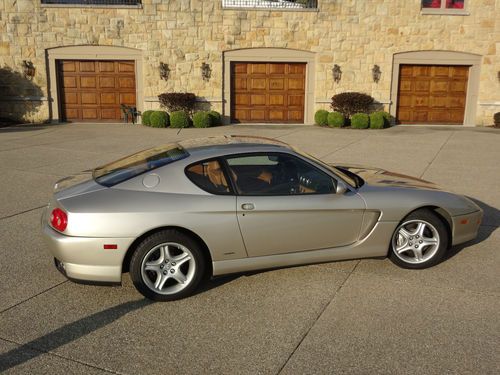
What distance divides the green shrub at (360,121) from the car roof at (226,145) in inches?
570

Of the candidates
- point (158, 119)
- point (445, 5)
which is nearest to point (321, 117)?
point (158, 119)

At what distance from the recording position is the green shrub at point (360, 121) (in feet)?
63.4

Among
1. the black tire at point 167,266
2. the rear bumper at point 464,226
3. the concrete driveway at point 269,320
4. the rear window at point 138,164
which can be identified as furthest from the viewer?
the rear bumper at point 464,226

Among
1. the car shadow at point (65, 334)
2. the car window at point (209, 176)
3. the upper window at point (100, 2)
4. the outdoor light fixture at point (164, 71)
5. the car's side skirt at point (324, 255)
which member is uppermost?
the upper window at point (100, 2)

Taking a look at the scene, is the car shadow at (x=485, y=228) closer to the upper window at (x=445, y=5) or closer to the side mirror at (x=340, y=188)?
the side mirror at (x=340, y=188)

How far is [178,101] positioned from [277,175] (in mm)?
15534

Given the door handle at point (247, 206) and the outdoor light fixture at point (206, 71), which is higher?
the outdoor light fixture at point (206, 71)

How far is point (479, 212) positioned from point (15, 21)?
19.6 m

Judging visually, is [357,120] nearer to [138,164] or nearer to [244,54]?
[244,54]

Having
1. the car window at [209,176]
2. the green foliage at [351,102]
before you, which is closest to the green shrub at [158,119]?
the green foliage at [351,102]

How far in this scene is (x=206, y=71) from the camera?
2025cm

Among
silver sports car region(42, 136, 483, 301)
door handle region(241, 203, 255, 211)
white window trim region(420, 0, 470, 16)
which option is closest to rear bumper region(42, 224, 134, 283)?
silver sports car region(42, 136, 483, 301)

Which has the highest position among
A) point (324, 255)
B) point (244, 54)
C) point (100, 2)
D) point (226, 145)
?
point (100, 2)

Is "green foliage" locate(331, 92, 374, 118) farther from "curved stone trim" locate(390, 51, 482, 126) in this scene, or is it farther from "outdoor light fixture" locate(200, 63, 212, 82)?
"outdoor light fixture" locate(200, 63, 212, 82)
